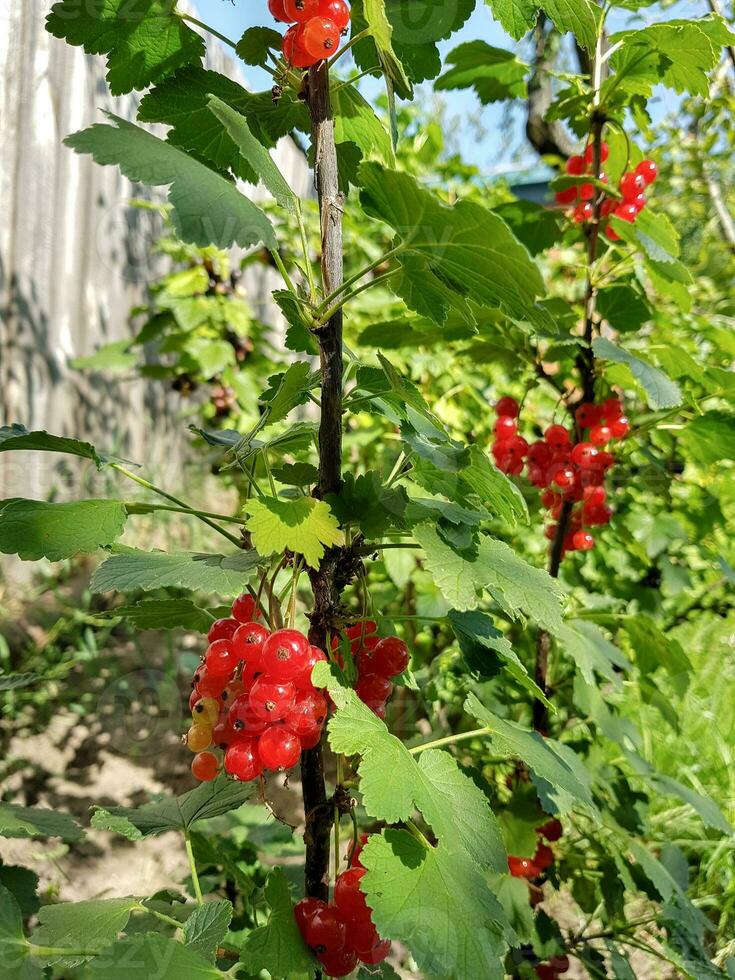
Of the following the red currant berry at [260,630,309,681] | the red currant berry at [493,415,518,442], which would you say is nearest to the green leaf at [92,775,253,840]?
the red currant berry at [260,630,309,681]

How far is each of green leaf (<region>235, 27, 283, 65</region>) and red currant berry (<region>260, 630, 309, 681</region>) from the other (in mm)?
654

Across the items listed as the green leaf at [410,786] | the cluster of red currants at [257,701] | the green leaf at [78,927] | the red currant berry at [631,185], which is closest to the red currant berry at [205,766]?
the cluster of red currants at [257,701]

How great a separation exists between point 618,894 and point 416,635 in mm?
871

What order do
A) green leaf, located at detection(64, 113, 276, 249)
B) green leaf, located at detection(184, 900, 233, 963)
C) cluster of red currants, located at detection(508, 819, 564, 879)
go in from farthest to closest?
1. cluster of red currants, located at detection(508, 819, 564, 879)
2. green leaf, located at detection(184, 900, 233, 963)
3. green leaf, located at detection(64, 113, 276, 249)

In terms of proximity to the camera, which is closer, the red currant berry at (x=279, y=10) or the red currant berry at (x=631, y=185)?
the red currant berry at (x=279, y=10)

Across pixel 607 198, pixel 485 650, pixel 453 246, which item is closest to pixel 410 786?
pixel 485 650

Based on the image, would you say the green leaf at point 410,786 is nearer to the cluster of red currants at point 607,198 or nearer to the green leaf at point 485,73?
the cluster of red currants at point 607,198

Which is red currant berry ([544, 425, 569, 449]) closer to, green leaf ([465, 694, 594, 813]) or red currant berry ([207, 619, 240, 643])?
green leaf ([465, 694, 594, 813])

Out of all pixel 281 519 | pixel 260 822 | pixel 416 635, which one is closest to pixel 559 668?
pixel 416 635

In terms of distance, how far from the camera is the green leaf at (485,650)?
→ 0.89 meters

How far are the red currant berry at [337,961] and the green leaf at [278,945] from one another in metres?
0.02

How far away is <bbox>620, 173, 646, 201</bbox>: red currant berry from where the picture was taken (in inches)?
53.4

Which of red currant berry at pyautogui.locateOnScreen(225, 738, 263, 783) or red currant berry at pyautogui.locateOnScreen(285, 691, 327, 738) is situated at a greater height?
red currant berry at pyautogui.locateOnScreen(285, 691, 327, 738)

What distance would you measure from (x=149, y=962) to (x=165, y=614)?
1.24 ft
